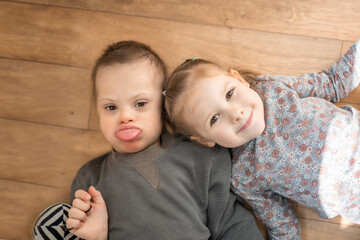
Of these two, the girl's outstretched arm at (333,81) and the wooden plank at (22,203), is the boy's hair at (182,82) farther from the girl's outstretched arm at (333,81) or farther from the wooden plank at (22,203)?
the wooden plank at (22,203)

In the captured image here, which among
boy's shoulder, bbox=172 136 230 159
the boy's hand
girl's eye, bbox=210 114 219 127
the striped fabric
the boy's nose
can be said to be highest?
girl's eye, bbox=210 114 219 127

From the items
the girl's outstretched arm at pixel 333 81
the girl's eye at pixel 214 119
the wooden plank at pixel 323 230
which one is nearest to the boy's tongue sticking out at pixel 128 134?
the girl's eye at pixel 214 119

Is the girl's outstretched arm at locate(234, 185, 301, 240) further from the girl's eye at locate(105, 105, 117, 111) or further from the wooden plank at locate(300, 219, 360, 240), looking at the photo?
the girl's eye at locate(105, 105, 117, 111)

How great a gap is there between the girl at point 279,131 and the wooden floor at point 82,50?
0.16m

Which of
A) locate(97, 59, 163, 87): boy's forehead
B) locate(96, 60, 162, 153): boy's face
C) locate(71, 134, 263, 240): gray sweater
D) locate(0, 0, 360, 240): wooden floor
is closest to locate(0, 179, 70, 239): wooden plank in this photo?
locate(0, 0, 360, 240): wooden floor

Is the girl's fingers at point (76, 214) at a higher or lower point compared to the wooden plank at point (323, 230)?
higher

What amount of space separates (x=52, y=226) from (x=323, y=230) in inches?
36.8

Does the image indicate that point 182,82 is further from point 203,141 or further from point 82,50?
point 82,50

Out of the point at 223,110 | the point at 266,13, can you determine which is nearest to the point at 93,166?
the point at 223,110

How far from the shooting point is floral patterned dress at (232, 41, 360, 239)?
3.25 ft

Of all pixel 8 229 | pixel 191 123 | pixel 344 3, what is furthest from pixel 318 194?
pixel 8 229

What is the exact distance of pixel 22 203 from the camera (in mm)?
1233

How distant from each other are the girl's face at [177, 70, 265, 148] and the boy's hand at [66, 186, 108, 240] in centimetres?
38

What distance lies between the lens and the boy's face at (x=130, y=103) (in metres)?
0.98
